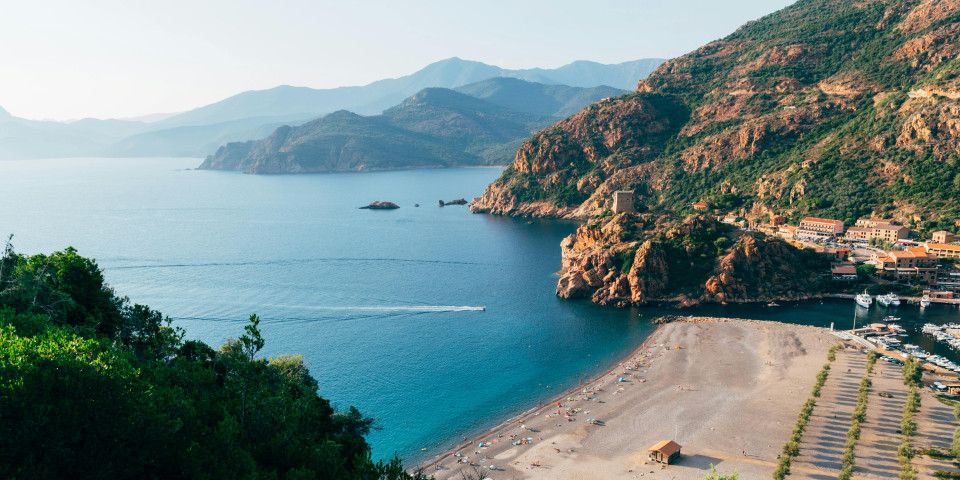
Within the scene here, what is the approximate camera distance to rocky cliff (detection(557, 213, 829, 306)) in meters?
87.6

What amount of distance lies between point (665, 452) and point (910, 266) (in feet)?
233

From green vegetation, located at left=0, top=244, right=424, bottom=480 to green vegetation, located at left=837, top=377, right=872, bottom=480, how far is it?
33.2 metres

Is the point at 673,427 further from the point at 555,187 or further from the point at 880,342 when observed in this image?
the point at 555,187

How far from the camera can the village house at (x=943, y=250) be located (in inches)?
3647

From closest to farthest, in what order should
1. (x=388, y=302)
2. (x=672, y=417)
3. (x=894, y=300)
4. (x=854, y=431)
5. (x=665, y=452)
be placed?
1. (x=665, y=452)
2. (x=854, y=431)
3. (x=672, y=417)
4. (x=894, y=300)
5. (x=388, y=302)

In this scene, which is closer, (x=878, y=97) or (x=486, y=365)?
(x=486, y=365)

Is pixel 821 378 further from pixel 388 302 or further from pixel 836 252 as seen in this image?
pixel 388 302

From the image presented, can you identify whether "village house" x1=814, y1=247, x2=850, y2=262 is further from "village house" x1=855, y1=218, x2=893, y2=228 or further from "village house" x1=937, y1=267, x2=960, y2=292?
"village house" x1=855, y1=218, x2=893, y2=228

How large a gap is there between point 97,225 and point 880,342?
162 m

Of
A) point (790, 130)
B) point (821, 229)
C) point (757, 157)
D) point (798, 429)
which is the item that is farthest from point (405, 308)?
point (790, 130)

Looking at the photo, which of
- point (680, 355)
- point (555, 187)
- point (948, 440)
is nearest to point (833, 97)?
point (555, 187)

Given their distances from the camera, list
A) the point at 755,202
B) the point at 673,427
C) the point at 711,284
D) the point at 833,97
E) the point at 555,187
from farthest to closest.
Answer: the point at 555,187 → the point at 833,97 → the point at 755,202 → the point at 711,284 → the point at 673,427

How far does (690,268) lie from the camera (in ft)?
297

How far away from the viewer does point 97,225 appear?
147 metres
